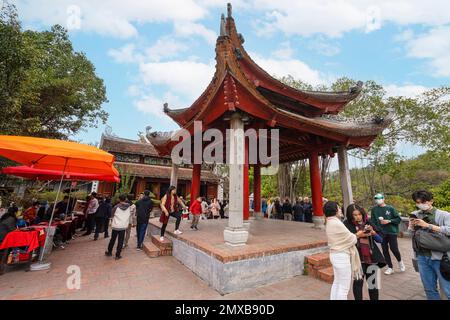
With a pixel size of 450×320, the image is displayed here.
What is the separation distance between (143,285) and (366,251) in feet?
12.2

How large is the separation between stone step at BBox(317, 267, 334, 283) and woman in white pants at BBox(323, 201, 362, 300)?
1647 mm

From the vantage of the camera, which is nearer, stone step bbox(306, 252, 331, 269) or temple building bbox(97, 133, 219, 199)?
stone step bbox(306, 252, 331, 269)

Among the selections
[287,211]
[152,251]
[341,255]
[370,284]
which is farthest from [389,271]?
[287,211]

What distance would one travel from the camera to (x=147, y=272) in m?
4.55

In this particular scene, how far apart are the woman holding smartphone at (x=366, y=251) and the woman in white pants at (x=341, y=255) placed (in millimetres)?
219

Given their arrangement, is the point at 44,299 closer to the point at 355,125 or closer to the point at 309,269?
the point at 309,269

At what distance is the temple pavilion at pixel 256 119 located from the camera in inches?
175

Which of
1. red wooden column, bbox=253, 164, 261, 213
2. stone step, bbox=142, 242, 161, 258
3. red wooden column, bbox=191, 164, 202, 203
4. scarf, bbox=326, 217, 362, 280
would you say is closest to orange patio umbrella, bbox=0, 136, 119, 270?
stone step, bbox=142, 242, 161, 258

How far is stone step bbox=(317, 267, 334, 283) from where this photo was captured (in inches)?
160

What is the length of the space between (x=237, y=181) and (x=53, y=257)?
17.5 ft

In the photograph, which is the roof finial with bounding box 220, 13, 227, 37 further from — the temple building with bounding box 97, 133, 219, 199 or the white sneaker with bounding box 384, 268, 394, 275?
the temple building with bounding box 97, 133, 219, 199

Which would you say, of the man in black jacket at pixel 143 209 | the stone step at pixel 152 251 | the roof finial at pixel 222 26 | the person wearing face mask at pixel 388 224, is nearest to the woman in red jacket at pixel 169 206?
the stone step at pixel 152 251

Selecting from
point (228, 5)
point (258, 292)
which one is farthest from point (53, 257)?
point (228, 5)

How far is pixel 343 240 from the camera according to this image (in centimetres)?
256
